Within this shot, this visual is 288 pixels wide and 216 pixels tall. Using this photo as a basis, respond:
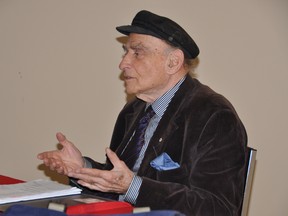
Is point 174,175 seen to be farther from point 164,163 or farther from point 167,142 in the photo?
point 167,142

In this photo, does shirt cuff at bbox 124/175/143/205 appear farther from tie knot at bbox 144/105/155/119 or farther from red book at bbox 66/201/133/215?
tie knot at bbox 144/105/155/119

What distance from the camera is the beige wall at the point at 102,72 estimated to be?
116 inches

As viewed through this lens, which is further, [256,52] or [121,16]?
[121,16]

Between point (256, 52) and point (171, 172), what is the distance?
4.03 feet

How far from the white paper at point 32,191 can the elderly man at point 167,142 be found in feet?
0.26

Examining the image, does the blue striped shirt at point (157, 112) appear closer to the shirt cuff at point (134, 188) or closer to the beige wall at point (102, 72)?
the shirt cuff at point (134, 188)

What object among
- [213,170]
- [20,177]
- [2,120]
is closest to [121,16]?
[2,120]

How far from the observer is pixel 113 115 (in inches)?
131

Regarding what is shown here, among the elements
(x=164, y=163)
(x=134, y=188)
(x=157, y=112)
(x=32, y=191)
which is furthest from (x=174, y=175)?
(x=32, y=191)

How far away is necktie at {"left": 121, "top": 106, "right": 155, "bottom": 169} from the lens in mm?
2330

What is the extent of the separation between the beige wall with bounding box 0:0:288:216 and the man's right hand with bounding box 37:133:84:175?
3.50ft

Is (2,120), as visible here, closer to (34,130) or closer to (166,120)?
(34,130)

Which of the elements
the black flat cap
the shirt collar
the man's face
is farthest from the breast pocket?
the black flat cap

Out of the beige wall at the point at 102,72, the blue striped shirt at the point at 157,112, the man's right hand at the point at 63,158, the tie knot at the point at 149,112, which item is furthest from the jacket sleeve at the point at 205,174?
the beige wall at the point at 102,72
